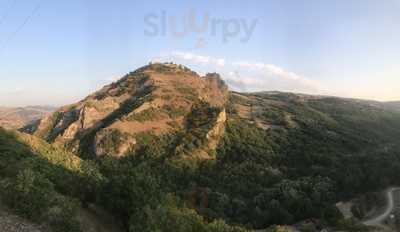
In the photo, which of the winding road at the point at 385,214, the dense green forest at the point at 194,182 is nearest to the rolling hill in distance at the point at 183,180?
the dense green forest at the point at 194,182

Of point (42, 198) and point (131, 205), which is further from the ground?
point (42, 198)

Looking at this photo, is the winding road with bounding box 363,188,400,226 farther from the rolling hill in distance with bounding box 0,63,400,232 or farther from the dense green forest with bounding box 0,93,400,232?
the dense green forest with bounding box 0,93,400,232

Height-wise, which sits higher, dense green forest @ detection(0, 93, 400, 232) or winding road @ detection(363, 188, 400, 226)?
dense green forest @ detection(0, 93, 400, 232)

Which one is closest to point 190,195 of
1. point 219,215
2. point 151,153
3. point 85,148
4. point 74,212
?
point 219,215

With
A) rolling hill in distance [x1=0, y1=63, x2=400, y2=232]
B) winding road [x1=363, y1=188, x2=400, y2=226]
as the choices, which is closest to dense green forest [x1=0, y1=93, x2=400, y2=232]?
rolling hill in distance [x1=0, y1=63, x2=400, y2=232]

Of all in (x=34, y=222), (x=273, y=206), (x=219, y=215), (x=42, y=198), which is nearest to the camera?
(x=34, y=222)

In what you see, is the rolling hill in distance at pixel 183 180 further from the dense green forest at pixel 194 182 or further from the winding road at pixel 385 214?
the winding road at pixel 385 214

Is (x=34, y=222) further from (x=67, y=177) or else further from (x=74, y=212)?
(x=67, y=177)
